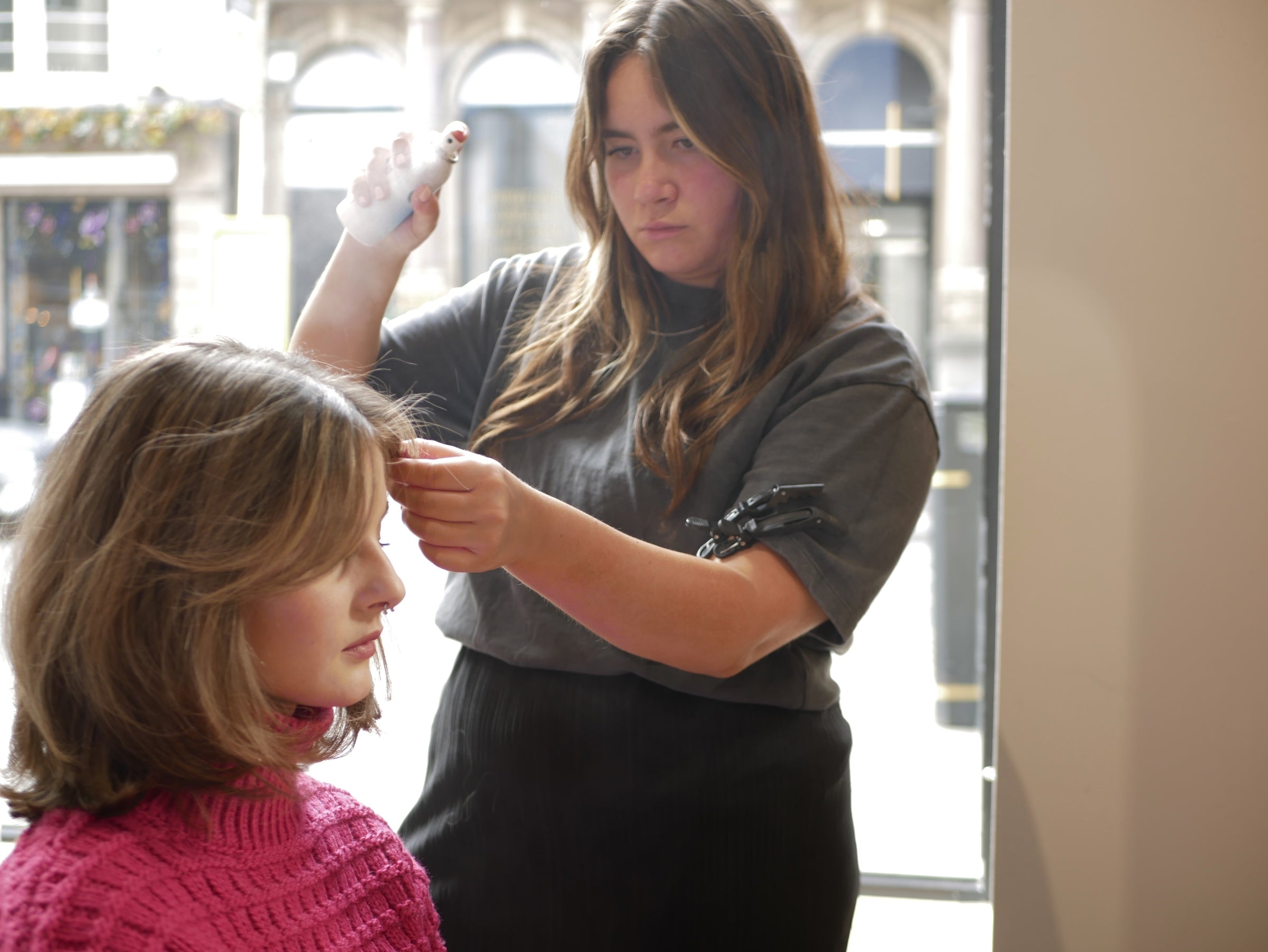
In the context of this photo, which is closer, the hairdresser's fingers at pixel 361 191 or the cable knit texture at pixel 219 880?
the cable knit texture at pixel 219 880

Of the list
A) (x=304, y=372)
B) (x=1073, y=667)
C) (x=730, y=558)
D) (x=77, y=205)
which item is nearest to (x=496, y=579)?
(x=730, y=558)

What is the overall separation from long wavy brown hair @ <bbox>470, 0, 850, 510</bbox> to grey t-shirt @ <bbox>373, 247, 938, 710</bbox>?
24 mm

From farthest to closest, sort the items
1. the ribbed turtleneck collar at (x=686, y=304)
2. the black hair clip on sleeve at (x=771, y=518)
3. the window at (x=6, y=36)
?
the window at (x=6, y=36)
the ribbed turtleneck collar at (x=686, y=304)
the black hair clip on sleeve at (x=771, y=518)

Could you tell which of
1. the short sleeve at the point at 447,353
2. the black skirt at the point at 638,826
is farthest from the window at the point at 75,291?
the black skirt at the point at 638,826

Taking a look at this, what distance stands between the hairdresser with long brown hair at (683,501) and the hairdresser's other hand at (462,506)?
190 millimetres

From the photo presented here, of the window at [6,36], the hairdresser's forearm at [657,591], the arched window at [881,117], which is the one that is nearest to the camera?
the hairdresser's forearm at [657,591]

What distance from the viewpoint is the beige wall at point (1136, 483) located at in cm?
154

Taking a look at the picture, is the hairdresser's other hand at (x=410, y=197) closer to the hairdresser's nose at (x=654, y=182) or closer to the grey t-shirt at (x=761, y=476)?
the grey t-shirt at (x=761, y=476)

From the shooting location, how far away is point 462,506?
86 centimetres

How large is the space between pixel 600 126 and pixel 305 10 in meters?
1.19

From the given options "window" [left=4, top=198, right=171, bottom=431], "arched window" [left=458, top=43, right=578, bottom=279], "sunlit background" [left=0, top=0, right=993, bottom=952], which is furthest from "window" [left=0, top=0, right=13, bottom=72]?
"arched window" [left=458, top=43, right=578, bottom=279]

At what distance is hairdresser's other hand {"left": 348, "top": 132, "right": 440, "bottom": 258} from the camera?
3.85ft

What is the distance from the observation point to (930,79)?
1936 millimetres

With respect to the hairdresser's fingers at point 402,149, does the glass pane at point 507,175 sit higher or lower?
higher
